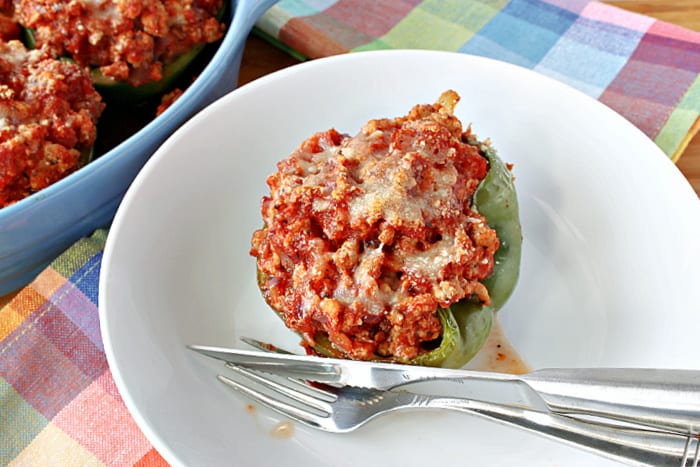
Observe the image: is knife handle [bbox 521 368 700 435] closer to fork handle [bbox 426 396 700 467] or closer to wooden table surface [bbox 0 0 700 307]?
fork handle [bbox 426 396 700 467]

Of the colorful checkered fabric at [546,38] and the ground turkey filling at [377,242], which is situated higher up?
the ground turkey filling at [377,242]

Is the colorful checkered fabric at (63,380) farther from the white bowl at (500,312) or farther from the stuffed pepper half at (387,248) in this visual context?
the stuffed pepper half at (387,248)

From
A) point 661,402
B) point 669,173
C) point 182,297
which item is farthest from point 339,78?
point 661,402

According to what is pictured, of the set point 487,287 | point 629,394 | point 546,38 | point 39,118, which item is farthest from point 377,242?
point 546,38

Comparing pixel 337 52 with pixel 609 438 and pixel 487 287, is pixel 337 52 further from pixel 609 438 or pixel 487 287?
pixel 609 438

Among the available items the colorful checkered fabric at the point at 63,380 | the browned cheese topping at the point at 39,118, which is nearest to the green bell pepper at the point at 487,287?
the colorful checkered fabric at the point at 63,380

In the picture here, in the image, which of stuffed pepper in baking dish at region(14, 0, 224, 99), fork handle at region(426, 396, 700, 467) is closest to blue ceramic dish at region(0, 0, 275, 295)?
stuffed pepper in baking dish at region(14, 0, 224, 99)

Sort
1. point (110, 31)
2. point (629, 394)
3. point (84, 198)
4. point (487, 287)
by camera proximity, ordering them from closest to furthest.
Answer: point (629, 394), point (487, 287), point (84, 198), point (110, 31)
